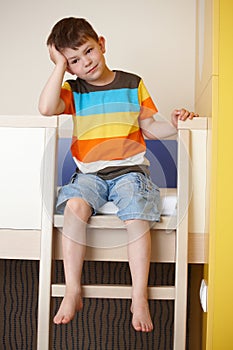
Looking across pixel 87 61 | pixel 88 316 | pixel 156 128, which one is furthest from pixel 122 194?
pixel 88 316

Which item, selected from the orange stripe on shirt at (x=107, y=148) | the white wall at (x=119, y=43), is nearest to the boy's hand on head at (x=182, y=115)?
the orange stripe on shirt at (x=107, y=148)

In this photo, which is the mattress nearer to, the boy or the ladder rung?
the boy

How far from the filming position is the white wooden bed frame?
1.54 metres

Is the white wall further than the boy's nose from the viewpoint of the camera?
Yes

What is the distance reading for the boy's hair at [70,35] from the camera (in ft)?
5.15

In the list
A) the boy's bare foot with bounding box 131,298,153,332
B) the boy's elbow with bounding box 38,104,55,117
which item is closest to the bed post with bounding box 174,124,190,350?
the boy's bare foot with bounding box 131,298,153,332

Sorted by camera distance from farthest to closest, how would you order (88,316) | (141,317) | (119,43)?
(119,43) < (88,316) < (141,317)

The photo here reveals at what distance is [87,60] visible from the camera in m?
1.60

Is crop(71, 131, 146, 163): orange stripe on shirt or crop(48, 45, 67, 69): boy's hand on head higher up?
crop(48, 45, 67, 69): boy's hand on head

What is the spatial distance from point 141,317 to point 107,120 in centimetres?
51

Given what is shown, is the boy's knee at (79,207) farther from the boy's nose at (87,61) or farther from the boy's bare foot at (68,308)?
the boy's nose at (87,61)

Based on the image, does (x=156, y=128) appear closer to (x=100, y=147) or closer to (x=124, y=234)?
(x=100, y=147)

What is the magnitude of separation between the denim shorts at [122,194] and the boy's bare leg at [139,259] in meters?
0.03

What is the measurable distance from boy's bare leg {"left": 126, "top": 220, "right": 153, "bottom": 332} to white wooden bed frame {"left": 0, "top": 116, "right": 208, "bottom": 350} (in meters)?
0.04
